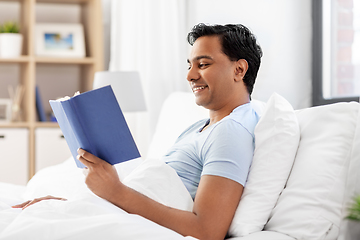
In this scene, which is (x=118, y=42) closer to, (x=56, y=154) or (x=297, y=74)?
(x=56, y=154)

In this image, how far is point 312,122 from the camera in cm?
122

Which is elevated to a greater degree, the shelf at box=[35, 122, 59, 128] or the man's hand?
the man's hand

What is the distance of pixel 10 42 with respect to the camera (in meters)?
2.90

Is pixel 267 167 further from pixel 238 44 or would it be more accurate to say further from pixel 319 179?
pixel 238 44

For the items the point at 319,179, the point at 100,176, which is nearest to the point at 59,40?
the point at 100,176

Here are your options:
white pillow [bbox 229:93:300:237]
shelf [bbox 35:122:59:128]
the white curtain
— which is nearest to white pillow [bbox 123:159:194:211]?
white pillow [bbox 229:93:300:237]

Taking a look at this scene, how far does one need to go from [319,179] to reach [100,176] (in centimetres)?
55

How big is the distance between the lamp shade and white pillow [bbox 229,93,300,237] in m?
1.43

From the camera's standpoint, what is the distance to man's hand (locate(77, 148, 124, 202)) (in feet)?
3.59

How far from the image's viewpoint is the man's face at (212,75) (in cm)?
133

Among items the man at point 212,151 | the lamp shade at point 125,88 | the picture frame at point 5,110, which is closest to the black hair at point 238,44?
the man at point 212,151

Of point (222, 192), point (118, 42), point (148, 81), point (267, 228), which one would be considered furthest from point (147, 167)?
point (118, 42)

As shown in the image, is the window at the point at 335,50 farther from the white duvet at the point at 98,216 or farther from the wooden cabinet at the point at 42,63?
the wooden cabinet at the point at 42,63

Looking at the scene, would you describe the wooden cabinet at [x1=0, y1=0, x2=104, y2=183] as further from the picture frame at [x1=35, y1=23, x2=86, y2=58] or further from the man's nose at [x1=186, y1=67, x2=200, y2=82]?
the man's nose at [x1=186, y1=67, x2=200, y2=82]
